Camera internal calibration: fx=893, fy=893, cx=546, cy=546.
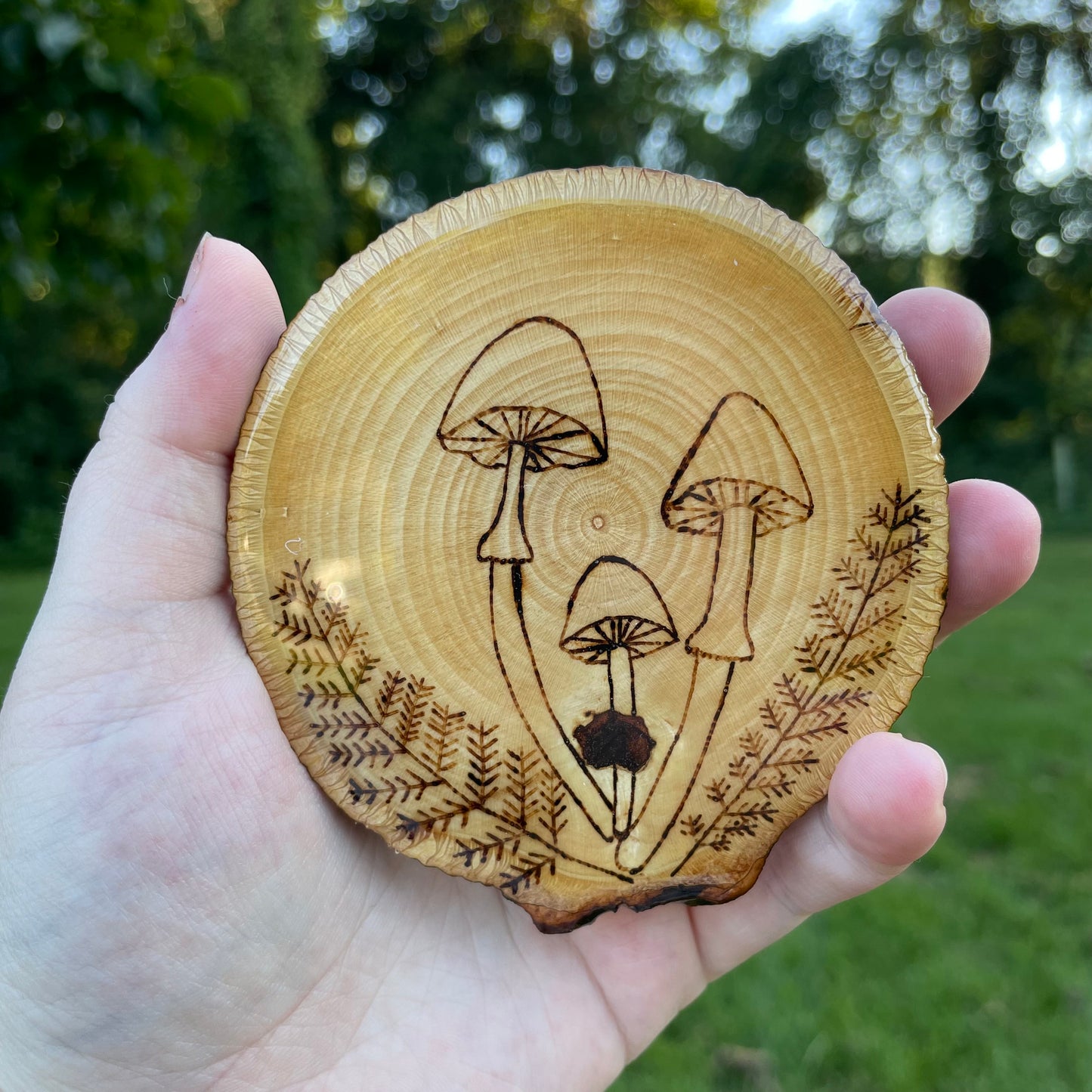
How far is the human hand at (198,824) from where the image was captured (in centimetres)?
119

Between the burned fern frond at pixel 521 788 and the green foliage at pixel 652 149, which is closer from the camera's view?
the burned fern frond at pixel 521 788

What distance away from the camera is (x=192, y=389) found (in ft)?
4.10

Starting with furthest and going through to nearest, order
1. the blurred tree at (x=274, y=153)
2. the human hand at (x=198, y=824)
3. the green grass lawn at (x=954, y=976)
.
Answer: the blurred tree at (x=274, y=153)
the green grass lawn at (x=954, y=976)
the human hand at (x=198, y=824)

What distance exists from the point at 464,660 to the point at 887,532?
0.66m

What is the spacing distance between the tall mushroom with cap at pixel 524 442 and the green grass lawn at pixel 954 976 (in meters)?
1.31

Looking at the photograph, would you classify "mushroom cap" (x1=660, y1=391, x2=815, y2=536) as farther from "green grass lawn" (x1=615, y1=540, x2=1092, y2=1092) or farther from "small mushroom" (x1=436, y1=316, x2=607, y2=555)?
"green grass lawn" (x1=615, y1=540, x2=1092, y2=1092)

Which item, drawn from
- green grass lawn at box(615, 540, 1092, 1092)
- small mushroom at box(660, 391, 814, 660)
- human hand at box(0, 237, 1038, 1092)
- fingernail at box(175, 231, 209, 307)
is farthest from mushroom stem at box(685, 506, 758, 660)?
green grass lawn at box(615, 540, 1092, 1092)

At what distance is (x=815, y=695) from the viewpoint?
1352mm

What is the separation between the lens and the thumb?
1243 millimetres

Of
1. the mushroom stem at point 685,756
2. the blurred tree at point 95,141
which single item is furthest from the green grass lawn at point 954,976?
the blurred tree at point 95,141

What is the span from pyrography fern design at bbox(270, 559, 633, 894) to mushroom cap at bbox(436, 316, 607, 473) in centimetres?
32

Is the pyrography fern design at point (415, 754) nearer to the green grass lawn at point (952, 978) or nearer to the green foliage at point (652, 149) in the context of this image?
the green grass lawn at point (952, 978)

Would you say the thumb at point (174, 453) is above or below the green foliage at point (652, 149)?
below

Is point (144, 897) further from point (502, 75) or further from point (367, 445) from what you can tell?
point (502, 75)
